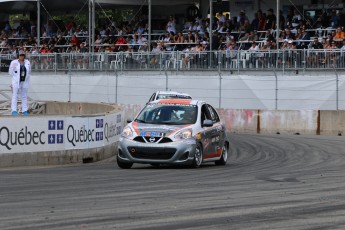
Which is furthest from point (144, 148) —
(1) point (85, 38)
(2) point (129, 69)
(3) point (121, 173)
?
(1) point (85, 38)

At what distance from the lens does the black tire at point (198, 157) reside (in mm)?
20438

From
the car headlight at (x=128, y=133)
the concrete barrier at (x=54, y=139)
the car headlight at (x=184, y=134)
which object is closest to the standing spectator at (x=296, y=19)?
the concrete barrier at (x=54, y=139)

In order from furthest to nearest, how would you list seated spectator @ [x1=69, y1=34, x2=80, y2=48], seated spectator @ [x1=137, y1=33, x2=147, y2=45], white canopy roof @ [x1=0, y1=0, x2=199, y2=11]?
white canopy roof @ [x1=0, y1=0, x2=199, y2=11]
seated spectator @ [x1=69, y1=34, x2=80, y2=48]
seated spectator @ [x1=137, y1=33, x2=147, y2=45]

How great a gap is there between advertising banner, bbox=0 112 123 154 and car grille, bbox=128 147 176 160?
2078 millimetres

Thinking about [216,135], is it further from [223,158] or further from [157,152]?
[157,152]

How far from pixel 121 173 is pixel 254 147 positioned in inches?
404

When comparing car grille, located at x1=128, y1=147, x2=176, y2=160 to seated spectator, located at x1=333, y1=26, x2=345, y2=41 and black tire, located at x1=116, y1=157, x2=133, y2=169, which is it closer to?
black tire, located at x1=116, y1=157, x2=133, y2=169

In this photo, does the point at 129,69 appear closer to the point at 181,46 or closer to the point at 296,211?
the point at 181,46

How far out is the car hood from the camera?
65.9ft

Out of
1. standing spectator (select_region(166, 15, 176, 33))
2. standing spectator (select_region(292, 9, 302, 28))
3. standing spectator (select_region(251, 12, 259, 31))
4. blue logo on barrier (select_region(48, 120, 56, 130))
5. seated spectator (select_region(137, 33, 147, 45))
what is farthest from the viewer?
standing spectator (select_region(166, 15, 176, 33))

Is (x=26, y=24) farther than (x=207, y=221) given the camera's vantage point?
Yes

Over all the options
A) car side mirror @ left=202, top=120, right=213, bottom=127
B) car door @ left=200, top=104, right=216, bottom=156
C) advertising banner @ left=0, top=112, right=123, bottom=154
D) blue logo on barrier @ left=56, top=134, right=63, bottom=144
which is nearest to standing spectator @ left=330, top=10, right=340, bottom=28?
advertising banner @ left=0, top=112, right=123, bottom=154

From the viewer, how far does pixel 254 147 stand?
28.6 meters

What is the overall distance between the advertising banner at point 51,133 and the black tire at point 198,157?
2.87 metres
